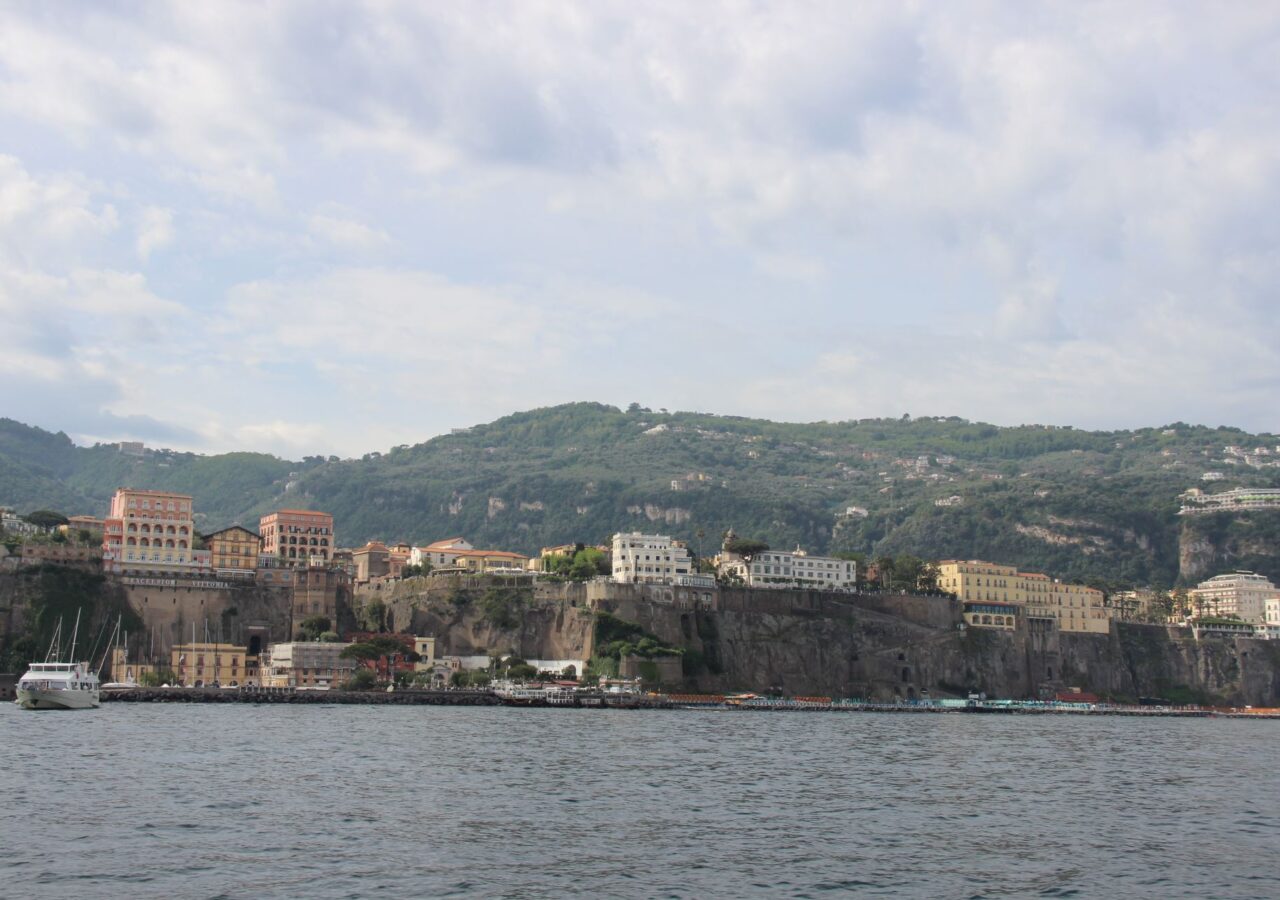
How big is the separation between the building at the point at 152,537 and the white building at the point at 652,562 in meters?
39.0

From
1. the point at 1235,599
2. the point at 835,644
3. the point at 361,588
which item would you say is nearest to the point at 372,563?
the point at 361,588

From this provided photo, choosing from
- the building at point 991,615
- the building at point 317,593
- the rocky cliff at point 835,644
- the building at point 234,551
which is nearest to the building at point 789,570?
the rocky cliff at point 835,644

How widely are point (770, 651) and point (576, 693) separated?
24.9m

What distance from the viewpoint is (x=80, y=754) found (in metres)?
62.8

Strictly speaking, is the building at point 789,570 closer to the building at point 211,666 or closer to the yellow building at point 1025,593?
the yellow building at point 1025,593

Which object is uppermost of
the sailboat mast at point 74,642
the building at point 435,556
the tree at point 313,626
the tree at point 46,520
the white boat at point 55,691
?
the tree at point 46,520

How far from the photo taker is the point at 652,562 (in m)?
146

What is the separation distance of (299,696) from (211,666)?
498 inches

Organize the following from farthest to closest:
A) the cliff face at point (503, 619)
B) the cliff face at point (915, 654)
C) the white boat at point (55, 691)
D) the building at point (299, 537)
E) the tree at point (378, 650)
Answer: the building at point (299, 537)
the cliff face at point (915, 654)
the cliff face at point (503, 619)
the tree at point (378, 650)
the white boat at point (55, 691)

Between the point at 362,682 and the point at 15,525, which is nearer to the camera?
the point at 362,682

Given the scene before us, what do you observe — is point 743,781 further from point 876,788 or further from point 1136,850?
point 1136,850

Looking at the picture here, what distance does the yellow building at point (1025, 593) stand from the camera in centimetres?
16038

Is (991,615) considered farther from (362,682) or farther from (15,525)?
(15,525)

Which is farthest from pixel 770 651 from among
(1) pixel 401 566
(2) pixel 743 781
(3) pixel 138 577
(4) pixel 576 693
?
(2) pixel 743 781
